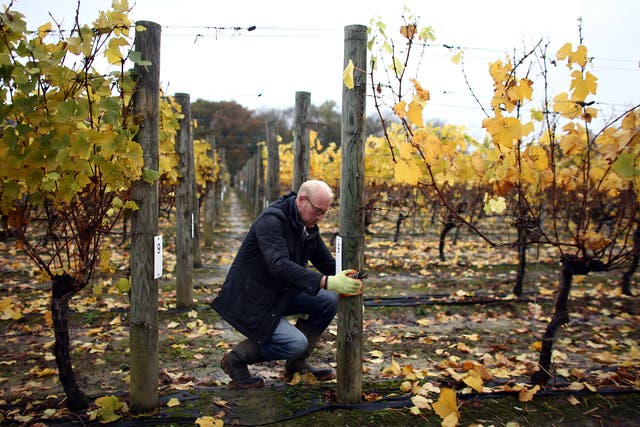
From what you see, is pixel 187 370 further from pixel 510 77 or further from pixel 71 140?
pixel 510 77

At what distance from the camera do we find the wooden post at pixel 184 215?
6.00 m

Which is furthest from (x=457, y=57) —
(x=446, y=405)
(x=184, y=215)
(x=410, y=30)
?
(x=184, y=215)

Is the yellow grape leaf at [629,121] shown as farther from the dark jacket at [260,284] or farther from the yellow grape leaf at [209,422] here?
the yellow grape leaf at [209,422]

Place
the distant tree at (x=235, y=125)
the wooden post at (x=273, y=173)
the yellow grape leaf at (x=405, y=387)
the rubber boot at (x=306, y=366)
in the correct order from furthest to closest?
the distant tree at (x=235, y=125) → the wooden post at (x=273, y=173) → the rubber boot at (x=306, y=366) → the yellow grape leaf at (x=405, y=387)

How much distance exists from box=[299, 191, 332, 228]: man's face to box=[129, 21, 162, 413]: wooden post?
0.93 m

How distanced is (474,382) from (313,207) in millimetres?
1588

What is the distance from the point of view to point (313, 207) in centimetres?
336

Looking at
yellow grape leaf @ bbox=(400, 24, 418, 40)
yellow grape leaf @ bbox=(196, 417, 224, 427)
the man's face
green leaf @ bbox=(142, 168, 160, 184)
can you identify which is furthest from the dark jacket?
yellow grape leaf @ bbox=(400, 24, 418, 40)

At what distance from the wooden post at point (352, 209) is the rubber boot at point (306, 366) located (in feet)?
1.72

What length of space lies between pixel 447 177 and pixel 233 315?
172 centimetres

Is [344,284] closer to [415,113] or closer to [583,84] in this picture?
[415,113]

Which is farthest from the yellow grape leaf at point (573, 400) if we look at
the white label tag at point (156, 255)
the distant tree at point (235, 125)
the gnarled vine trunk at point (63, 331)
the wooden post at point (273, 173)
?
the distant tree at point (235, 125)

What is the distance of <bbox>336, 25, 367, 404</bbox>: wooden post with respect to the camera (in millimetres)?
3191

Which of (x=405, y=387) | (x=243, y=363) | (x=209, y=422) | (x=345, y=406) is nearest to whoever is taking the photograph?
(x=209, y=422)
